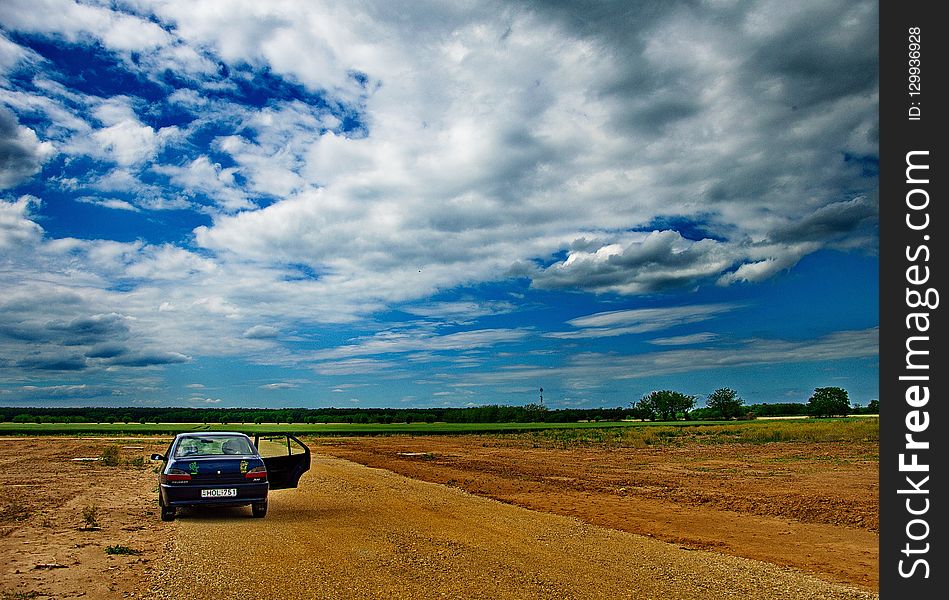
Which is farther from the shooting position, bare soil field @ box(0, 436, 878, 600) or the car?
the car

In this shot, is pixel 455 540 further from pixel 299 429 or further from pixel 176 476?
pixel 299 429

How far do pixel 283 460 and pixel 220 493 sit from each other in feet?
9.09

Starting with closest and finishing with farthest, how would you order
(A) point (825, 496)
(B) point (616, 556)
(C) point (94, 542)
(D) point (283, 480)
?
(B) point (616, 556), (C) point (94, 542), (D) point (283, 480), (A) point (825, 496)

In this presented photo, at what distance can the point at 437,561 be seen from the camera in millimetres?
10188

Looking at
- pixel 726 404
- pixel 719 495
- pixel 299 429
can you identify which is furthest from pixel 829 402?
pixel 719 495

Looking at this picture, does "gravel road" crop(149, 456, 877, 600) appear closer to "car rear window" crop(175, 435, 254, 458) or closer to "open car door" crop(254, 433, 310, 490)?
"open car door" crop(254, 433, 310, 490)

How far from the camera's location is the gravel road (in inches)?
336

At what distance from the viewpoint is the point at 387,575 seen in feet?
30.3

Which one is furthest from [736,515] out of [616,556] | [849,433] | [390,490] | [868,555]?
[849,433]

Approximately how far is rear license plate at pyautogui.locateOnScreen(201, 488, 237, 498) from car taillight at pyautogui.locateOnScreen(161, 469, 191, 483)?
17.5 inches

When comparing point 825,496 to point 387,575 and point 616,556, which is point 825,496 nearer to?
point 616,556

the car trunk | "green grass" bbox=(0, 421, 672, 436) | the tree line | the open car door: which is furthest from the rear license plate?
the tree line

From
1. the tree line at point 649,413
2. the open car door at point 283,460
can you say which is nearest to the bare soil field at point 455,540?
the open car door at point 283,460
